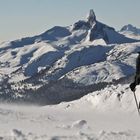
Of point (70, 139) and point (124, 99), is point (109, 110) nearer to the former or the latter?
point (124, 99)

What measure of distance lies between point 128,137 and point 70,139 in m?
2.51

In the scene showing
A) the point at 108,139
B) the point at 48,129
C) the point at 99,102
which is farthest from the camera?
the point at 99,102

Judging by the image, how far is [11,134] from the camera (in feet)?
68.7

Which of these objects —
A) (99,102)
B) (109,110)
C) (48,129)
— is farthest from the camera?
(99,102)

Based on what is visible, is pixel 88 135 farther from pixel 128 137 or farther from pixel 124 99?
pixel 124 99

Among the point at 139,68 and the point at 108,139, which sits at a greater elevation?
the point at 139,68

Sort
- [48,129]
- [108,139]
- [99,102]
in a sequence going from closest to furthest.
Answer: [108,139] → [48,129] → [99,102]

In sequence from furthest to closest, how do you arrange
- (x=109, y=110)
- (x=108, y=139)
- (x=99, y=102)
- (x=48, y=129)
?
(x=99, y=102)
(x=109, y=110)
(x=48, y=129)
(x=108, y=139)

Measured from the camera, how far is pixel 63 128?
2458cm

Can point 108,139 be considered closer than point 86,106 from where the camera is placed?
Yes

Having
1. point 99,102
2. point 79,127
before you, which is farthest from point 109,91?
point 79,127

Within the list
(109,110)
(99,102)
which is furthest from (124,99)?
(99,102)

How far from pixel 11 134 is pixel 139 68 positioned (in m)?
6.20

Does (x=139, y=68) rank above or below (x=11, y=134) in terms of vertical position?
above
